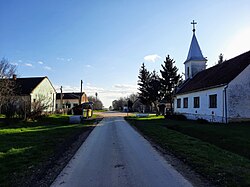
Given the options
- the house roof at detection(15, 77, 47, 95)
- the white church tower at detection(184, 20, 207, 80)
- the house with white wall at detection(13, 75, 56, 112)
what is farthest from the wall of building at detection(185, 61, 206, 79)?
the house roof at detection(15, 77, 47, 95)

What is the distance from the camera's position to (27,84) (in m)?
41.4

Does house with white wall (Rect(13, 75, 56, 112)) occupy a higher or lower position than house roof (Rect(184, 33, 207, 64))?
lower

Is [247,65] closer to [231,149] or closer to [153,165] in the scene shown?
[231,149]

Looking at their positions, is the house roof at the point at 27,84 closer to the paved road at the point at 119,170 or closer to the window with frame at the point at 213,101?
the window with frame at the point at 213,101

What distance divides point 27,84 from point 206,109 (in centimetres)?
3034

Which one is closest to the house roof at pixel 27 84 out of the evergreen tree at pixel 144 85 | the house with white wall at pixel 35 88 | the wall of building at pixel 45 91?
the house with white wall at pixel 35 88

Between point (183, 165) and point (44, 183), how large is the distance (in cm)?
383

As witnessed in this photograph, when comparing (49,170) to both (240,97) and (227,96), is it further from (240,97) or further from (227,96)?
(240,97)

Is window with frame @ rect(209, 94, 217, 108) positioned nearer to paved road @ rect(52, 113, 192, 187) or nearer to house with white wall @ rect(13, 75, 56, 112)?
paved road @ rect(52, 113, 192, 187)

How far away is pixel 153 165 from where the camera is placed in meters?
6.89

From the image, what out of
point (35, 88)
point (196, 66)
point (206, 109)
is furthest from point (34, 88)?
point (206, 109)

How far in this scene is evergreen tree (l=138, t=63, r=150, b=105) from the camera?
50.4 metres

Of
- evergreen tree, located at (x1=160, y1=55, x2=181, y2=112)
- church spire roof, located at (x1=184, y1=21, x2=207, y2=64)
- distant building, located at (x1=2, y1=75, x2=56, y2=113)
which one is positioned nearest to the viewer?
distant building, located at (x1=2, y1=75, x2=56, y2=113)

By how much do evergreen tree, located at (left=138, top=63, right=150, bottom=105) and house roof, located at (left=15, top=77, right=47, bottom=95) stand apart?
798 inches
